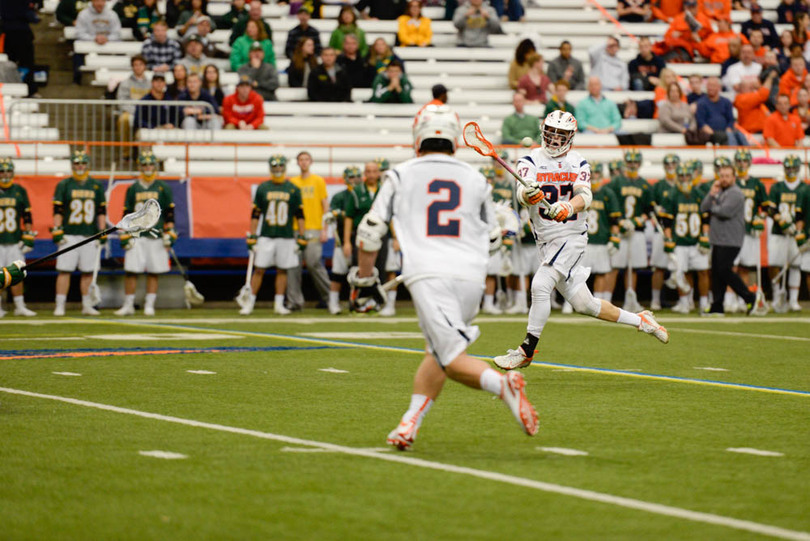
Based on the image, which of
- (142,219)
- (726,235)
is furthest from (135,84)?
(142,219)

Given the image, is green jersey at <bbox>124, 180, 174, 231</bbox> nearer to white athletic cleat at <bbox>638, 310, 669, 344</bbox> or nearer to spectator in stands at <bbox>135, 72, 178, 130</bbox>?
spectator in stands at <bbox>135, 72, 178, 130</bbox>

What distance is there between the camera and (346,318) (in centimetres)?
1560

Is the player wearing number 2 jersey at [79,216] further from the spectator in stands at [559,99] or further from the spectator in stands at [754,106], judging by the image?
the spectator in stands at [754,106]

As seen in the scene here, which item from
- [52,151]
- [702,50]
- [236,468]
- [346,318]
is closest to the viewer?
[236,468]

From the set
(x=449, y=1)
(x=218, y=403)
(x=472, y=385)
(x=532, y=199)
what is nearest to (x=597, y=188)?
(x=449, y=1)

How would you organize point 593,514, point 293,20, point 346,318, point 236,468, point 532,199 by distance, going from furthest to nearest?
point 293,20 → point 346,318 → point 532,199 → point 236,468 → point 593,514

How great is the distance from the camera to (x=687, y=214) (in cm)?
1741

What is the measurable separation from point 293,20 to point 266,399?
14251 millimetres

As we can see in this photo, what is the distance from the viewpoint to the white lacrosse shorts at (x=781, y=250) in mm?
17734

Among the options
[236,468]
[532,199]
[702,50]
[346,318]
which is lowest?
[346,318]

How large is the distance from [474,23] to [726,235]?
7.08 meters

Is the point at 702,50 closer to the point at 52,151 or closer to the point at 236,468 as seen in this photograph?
the point at 52,151

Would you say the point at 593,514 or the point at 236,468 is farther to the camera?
the point at 236,468

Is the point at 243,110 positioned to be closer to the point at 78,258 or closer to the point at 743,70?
the point at 78,258
